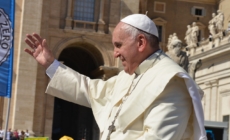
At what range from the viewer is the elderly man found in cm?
298

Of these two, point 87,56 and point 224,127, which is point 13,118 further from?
point 224,127

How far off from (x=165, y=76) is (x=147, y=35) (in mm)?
278

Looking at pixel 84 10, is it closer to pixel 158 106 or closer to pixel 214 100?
pixel 214 100

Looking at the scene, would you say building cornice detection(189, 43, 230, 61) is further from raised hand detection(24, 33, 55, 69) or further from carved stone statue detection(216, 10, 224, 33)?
raised hand detection(24, 33, 55, 69)

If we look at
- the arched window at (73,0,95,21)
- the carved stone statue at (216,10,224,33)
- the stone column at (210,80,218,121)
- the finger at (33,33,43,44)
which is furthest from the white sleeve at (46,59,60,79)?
the carved stone statue at (216,10,224,33)

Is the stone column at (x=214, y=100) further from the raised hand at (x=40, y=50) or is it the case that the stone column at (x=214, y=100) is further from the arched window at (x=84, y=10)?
the raised hand at (x=40, y=50)

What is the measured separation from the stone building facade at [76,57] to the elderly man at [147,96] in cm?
2623

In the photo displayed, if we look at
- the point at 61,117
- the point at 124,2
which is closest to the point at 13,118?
the point at 124,2

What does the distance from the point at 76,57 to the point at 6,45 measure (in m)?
26.6

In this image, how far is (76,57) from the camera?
37781 millimetres

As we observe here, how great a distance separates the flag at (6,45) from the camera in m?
11.1

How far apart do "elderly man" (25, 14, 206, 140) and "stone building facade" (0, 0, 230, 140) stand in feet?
86.0

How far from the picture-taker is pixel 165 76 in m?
3.09

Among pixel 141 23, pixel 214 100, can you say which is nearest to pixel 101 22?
pixel 214 100
